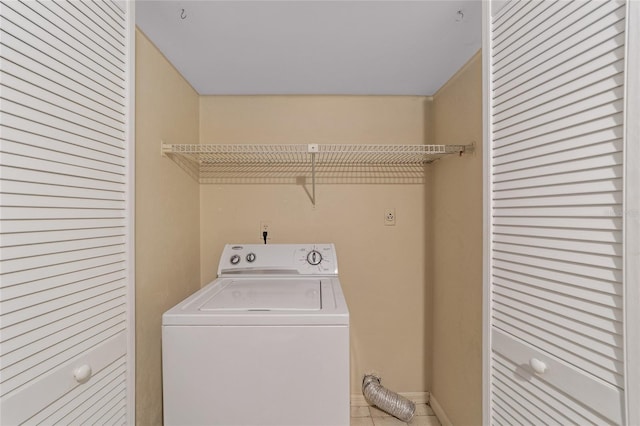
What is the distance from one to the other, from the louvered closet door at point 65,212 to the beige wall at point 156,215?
13.6 inches

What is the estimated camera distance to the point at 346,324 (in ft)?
4.18

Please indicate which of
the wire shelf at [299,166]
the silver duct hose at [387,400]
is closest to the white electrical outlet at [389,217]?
the wire shelf at [299,166]

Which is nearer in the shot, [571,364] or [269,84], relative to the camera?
[571,364]

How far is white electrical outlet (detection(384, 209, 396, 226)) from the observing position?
7.73 ft

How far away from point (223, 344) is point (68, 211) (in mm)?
749

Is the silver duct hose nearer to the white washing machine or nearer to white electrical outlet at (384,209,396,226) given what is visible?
the white washing machine

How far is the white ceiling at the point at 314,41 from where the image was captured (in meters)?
1.37

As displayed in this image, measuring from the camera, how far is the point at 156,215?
1646 mm

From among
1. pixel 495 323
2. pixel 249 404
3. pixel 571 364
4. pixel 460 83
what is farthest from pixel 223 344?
pixel 460 83

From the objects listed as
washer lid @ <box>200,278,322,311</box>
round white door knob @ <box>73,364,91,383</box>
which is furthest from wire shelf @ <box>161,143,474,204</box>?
round white door knob @ <box>73,364,91,383</box>

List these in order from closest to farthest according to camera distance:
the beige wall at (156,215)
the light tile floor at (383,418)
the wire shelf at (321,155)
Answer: the beige wall at (156,215)
the wire shelf at (321,155)
the light tile floor at (383,418)

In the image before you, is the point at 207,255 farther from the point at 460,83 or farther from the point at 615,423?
the point at 615,423

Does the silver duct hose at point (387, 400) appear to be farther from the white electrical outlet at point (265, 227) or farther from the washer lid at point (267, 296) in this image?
the white electrical outlet at point (265, 227)

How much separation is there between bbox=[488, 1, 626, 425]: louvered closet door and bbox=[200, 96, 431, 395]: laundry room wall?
1.26 meters
